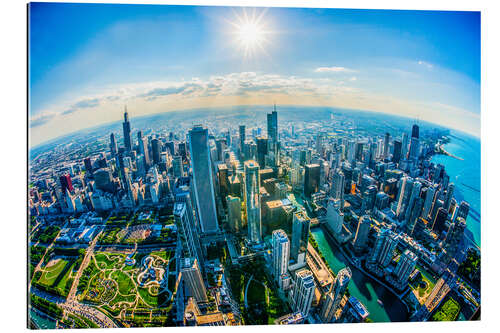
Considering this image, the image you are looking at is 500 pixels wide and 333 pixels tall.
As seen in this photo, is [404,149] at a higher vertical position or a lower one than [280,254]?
higher

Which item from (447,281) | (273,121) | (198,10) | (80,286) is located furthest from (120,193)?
(447,281)

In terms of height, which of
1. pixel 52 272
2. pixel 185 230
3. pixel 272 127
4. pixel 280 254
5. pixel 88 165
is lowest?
pixel 52 272

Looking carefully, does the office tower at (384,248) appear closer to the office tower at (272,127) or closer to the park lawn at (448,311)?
the park lawn at (448,311)

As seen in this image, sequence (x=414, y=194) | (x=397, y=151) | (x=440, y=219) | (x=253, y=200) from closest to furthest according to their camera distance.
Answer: (x=253, y=200)
(x=440, y=219)
(x=414, y=194)
(x=397, y=151)

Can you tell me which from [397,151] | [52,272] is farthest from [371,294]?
[52,272]

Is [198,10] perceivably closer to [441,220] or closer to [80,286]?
[80,286]

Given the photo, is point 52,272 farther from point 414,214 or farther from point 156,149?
point 414,214

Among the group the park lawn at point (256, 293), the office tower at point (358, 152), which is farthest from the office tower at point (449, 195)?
the park lawn at point (256, 293)
